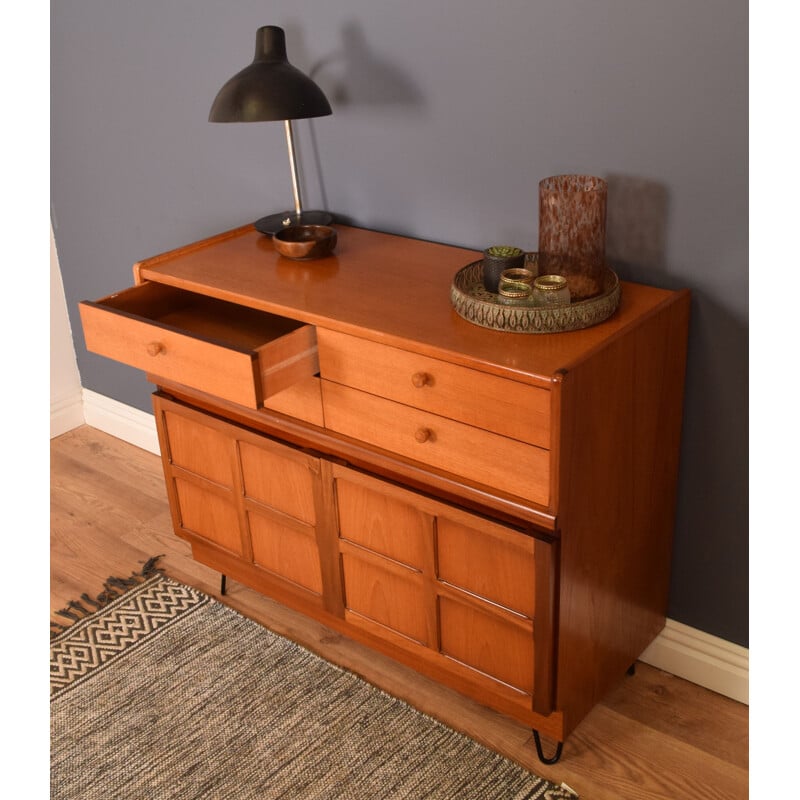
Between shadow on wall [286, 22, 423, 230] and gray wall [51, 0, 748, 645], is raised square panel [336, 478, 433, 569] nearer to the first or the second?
gray wall [51, 0, 748, 645]

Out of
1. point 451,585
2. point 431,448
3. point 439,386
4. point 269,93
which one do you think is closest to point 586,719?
point 451,585

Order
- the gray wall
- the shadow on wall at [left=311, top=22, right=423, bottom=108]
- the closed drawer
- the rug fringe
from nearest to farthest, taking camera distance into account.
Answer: the closed drawer, the gray wall, the shadow on wall at [left=311, top=22, right=423, bottom=108], the rug fringe

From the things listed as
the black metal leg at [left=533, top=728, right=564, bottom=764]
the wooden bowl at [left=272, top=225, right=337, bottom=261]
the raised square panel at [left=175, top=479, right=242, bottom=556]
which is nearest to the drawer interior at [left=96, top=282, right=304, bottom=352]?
the wooden bowl at [left=272, top=225, right=337, bottom=261]

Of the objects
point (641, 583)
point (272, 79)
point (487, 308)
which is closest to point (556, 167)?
point (487, 308)

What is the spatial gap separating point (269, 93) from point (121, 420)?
151cm

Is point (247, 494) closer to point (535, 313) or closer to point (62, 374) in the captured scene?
point (535, 313)

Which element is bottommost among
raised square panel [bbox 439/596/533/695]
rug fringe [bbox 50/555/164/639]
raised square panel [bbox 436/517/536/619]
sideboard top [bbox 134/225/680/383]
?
rug fringe [bbox 50/555/164/639]

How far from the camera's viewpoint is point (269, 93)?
164 cm

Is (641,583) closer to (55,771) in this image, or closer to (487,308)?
(487,308)

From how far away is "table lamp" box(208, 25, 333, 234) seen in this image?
1.64 meters

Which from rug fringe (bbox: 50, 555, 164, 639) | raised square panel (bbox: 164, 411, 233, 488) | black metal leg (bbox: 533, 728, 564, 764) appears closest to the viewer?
black metal leg (bbox: 533, 728, 564, 764)

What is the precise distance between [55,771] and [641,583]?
115 cm

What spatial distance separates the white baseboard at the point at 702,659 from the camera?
1.76m

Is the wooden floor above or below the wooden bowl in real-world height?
below
